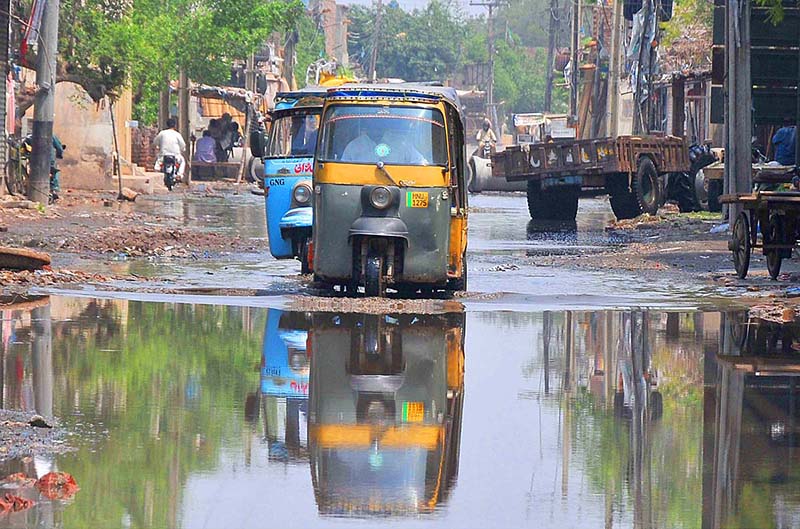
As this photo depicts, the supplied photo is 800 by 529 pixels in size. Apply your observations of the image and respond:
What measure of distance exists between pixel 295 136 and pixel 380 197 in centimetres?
371

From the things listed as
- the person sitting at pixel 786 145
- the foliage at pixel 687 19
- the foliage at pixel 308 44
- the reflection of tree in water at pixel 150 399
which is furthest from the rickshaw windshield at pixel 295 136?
the foliage at pixel 308 44

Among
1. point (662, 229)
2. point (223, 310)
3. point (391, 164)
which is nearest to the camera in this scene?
point (223, 310)

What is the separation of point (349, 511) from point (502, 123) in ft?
405

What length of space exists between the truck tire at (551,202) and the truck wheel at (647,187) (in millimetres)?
1781

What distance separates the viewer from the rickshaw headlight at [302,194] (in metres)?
17.2

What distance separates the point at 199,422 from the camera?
808 centimetres

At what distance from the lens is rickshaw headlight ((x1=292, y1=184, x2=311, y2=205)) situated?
56.3 feet

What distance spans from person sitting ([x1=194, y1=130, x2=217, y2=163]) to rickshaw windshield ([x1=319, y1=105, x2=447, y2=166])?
130 feet

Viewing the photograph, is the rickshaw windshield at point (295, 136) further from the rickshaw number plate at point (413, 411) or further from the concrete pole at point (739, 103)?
the rickshaw number plate at point (413, 411)

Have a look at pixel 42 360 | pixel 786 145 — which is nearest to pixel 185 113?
pixel 786 145

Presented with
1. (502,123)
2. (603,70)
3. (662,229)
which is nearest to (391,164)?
(662,229)

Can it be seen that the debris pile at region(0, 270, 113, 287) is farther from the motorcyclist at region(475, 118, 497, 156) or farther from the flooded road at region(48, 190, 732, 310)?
the motorcyclist at region(475, 118, 497, 156)

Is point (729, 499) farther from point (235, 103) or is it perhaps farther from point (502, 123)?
point (502, 123)

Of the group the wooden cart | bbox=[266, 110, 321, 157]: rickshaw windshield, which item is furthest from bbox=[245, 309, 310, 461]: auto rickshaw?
the wooden cart
